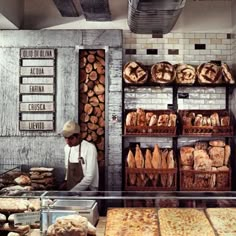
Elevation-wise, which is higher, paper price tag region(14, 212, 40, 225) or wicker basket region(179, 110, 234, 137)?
wicker basket region(179, 110, 234, 137)

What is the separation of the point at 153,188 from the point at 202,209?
2.65m

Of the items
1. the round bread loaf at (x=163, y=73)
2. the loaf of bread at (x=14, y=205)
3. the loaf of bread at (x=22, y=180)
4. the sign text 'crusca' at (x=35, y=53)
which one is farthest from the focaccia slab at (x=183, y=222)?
the sign text 'crusca' at (x=35, y=53)

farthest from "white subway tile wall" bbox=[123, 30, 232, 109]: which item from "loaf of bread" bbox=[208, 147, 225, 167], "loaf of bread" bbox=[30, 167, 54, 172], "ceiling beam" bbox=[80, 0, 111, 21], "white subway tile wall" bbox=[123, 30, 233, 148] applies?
"loaf of bread" bbox=[30, 167, 54, 172]

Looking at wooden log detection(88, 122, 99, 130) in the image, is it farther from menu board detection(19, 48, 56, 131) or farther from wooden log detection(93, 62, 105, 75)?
wooden log detection(93, 62, 105, 75)

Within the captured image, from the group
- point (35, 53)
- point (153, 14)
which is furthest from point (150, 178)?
point (35, 53)

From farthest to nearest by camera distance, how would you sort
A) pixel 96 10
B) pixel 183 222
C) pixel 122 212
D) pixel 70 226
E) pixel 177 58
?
pixel 177 58 < pixel 96 10 < pixel 122 212 < pixel 183 222 < pixel 70 226

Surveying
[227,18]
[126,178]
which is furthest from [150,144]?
[227,18]

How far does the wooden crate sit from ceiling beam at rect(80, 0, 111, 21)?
6.29 feet

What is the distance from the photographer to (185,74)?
18.5 ft

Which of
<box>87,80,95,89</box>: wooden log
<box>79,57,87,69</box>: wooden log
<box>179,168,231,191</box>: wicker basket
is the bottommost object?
<box>179,168,231,191</box>: wicker basket

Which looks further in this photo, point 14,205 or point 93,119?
point 93,119

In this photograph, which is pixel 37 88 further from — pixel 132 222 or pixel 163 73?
pixel 132 222

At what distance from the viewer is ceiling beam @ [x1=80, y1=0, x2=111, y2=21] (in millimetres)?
4836

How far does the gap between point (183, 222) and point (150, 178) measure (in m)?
2.76
